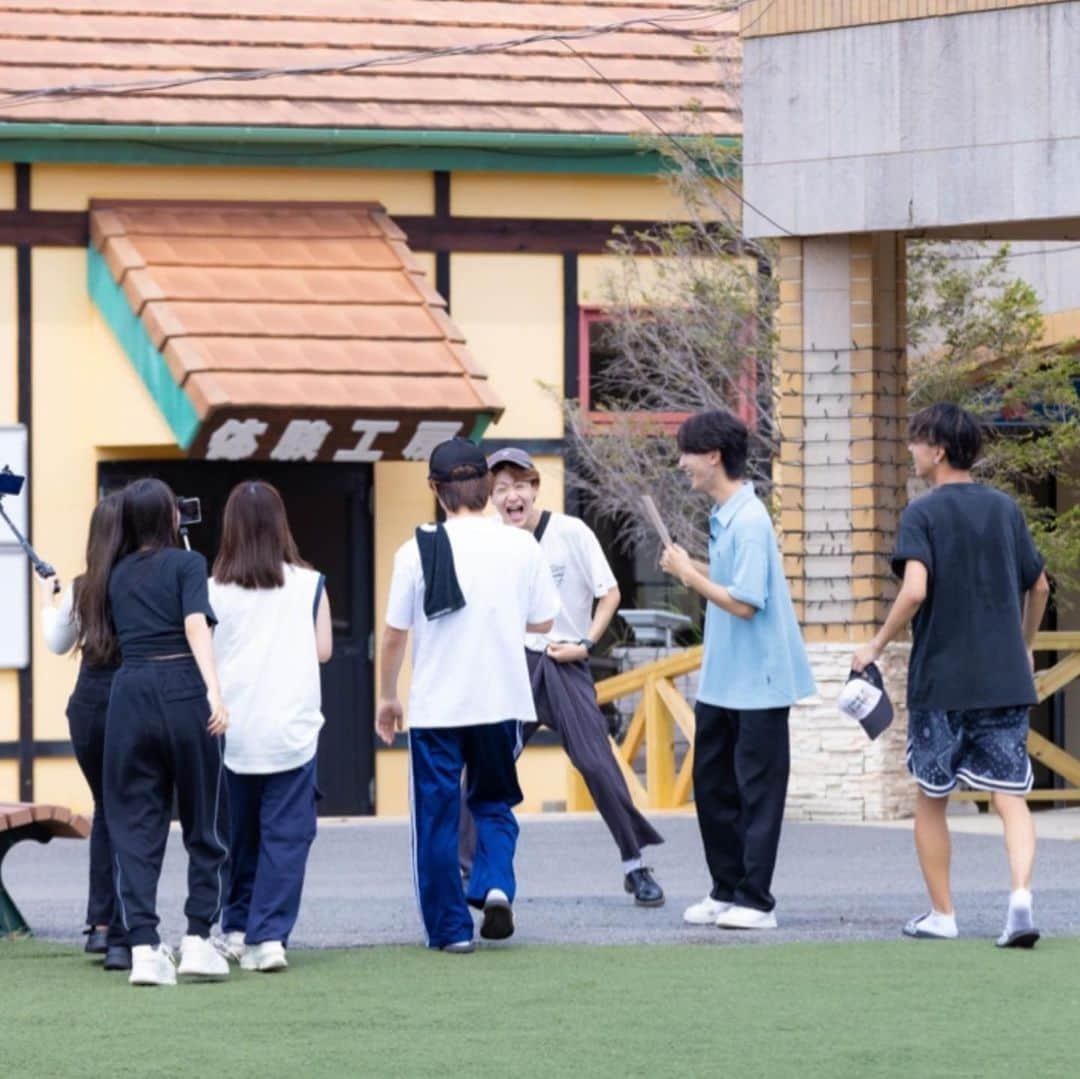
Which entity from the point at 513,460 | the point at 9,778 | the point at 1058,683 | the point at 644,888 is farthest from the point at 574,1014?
the point at 9,778

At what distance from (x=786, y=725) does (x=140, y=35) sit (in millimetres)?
10290

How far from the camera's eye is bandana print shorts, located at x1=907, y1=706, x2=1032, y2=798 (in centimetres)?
900

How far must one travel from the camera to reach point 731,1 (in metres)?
17.8

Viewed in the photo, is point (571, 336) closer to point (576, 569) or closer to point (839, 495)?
point (839, 495)

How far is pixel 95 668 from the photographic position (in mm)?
8656

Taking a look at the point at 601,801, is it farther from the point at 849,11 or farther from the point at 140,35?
the point at 140,35

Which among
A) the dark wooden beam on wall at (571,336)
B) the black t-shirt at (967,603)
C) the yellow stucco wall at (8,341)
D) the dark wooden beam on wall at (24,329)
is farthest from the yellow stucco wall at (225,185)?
the black t-shirt at (967,603)

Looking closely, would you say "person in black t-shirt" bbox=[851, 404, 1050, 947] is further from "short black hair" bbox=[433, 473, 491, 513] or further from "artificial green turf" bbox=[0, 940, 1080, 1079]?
"short black hair" bbox=[433, 473, 491, 513]

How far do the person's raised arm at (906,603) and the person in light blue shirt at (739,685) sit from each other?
0.41 meters

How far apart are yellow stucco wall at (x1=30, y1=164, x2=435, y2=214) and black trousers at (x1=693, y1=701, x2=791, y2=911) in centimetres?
931

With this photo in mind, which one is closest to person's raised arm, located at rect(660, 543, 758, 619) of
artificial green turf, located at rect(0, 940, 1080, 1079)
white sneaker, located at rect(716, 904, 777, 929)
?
white sneaker, located at rect(716, 904, 777, 929)

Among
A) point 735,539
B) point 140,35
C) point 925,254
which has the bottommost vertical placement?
point 735,539

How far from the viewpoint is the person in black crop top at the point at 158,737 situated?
8375 millimetres

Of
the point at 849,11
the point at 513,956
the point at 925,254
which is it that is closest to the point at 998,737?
the point at 513,956
